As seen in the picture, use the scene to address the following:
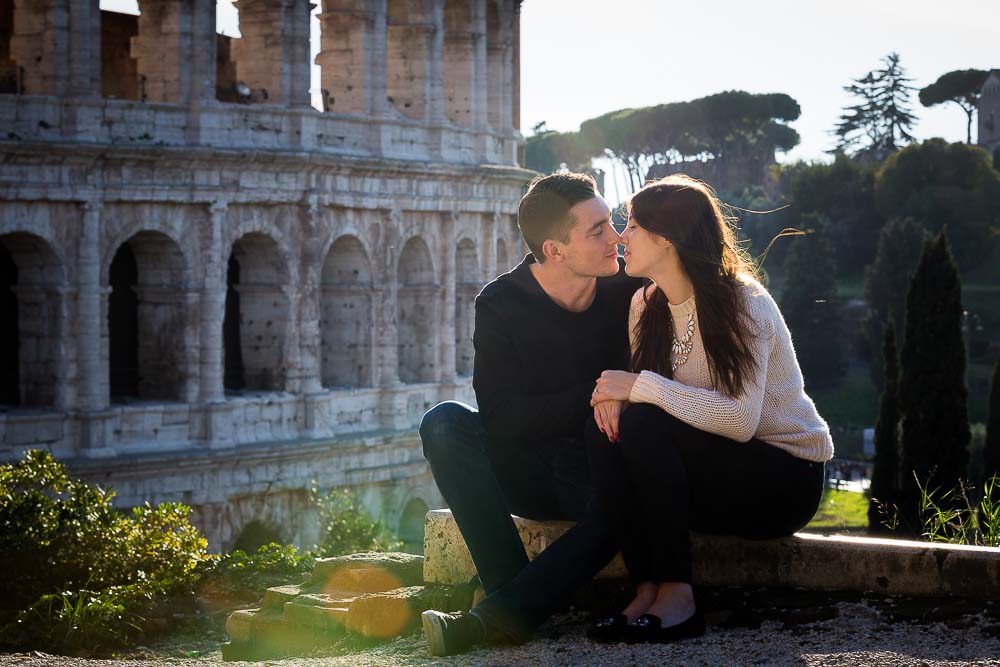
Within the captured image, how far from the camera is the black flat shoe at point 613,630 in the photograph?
696cm

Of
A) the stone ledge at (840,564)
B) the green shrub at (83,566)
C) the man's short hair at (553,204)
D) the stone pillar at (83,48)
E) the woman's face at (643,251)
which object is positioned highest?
the stone pillar at (83,48)

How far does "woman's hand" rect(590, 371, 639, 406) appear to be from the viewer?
7.19 meters

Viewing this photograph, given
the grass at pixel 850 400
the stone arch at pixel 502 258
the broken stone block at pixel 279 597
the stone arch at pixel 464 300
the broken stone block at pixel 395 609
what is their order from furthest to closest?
the grass at pixel 850 400
the stone arch at pixel 502 258
the stone arch at pixel 464 300
the broken stone block at pixel 279 597
the broken stone block at pixel 395 609

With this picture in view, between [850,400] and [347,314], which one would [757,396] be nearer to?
[347,314]

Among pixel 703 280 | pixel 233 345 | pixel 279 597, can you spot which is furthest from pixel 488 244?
pixel 703 280

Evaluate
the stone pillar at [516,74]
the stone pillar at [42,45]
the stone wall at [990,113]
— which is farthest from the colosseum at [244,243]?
the stone wall at [990,113]

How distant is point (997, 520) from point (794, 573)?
220 cm

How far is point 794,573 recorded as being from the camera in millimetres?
7742

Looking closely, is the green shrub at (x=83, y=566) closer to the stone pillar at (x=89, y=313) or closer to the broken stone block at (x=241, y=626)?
the broken stone block at (x=241, y=626)

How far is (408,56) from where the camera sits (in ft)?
95.0

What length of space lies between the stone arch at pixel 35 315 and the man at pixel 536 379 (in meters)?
16.4

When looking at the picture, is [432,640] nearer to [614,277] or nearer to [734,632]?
[734,632]

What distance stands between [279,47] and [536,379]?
18.9m

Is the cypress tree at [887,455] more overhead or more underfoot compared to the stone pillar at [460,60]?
more underfoot
